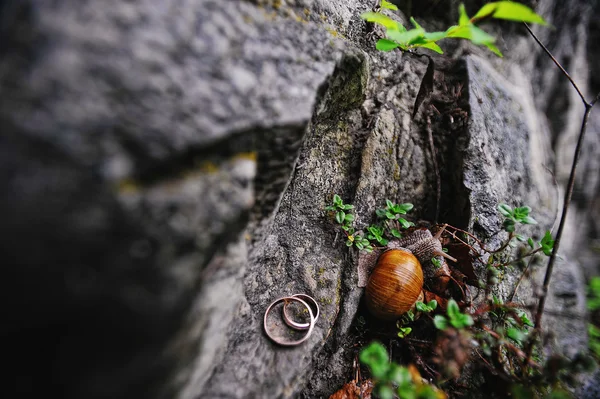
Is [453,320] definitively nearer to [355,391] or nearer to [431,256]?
[431,256]

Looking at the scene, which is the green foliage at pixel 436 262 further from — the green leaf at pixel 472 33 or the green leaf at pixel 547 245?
the green leaf at pixel 472 33

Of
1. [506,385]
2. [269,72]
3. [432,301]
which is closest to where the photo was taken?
[269,72]

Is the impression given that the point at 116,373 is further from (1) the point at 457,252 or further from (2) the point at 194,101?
(1) the point at 457,252

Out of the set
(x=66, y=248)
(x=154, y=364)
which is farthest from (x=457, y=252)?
(x=66, y=248)

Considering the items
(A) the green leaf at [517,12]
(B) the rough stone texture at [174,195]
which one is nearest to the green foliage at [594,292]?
(B) the rough stone texture at [174,195]

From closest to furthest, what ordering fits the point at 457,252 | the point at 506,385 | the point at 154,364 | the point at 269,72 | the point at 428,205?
1. the point at 154,364
2. the point at 269,72
3. the point at 506,385
4. the point at 457,252
5. the point at 428,205

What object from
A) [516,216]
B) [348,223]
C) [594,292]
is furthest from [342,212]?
[594,292]

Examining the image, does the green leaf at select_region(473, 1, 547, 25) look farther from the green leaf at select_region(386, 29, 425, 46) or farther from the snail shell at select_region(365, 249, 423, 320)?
the snail shell at select_region(365, 249, 423, 320)
